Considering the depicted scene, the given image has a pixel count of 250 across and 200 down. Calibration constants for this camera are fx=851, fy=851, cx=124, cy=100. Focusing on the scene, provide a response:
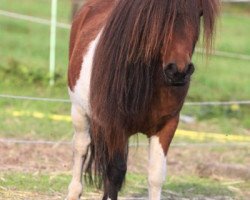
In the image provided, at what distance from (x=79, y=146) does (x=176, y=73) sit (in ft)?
5.46

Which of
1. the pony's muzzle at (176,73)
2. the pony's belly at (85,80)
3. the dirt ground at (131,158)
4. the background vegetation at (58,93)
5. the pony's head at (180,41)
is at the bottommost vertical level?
the background vegetation at (58,93)

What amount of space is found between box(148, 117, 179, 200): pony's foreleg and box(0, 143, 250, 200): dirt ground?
2103mm

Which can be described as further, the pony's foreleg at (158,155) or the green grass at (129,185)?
the green grass at (129,185)

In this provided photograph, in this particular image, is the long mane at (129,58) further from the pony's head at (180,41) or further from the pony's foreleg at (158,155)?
the pony's foreleg at (158,155)

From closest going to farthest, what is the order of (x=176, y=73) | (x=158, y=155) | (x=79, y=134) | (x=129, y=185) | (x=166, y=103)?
(x=176, y=73) < (x=166, y=103) < (x=158, y=155) < (x=79, y=134) < (x=129, y=185)

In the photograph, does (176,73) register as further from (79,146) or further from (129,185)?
(129,185)

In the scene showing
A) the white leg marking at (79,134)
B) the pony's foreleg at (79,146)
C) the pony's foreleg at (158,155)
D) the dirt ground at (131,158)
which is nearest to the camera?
the pony's foreleg at (158,155)

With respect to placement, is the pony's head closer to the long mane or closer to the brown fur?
the long mane

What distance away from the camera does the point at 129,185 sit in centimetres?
770

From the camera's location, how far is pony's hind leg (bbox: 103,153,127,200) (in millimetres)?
5867

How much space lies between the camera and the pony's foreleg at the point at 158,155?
570 cm

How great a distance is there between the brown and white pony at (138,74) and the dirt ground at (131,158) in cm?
200

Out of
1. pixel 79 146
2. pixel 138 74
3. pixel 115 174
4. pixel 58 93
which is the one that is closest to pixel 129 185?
pixel 79 146

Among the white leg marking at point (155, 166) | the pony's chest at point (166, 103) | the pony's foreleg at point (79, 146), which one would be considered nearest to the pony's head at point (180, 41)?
the pony's chest at point (166, 103)
